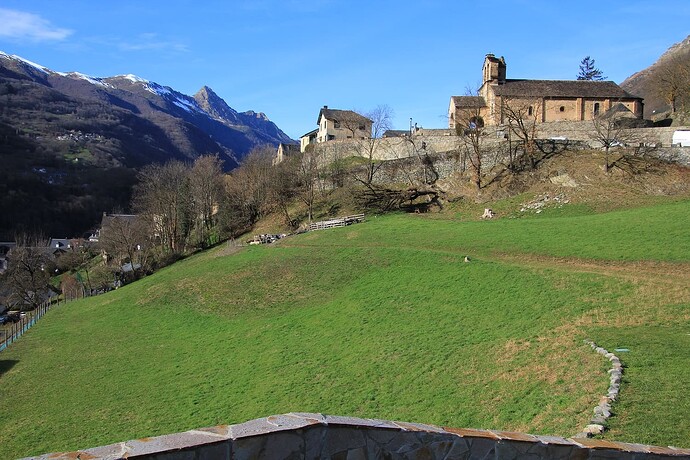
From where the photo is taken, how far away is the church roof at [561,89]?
6006 cm

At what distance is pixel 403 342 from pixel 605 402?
915cm

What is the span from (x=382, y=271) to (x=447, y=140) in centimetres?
2855

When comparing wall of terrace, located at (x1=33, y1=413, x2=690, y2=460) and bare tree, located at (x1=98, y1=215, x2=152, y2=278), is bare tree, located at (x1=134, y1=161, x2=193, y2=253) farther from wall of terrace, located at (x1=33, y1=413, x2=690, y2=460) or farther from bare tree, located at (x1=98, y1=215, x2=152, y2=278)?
wall of terrace, located at (x1=33, y1=413, x2=690, y2=460)

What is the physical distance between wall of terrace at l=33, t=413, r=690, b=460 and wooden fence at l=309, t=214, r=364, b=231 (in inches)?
1572

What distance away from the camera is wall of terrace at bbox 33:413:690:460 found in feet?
16.2

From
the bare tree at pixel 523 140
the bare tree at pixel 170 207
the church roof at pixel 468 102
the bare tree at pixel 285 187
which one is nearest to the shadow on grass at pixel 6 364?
the bare tree at pixel 285 187

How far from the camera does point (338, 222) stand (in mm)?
47094

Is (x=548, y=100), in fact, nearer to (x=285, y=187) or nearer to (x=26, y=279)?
(x=285, y=187)

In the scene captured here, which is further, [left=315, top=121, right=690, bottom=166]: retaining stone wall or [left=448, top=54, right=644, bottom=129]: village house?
[left=448, top=54, right=644, bottom=129]: village house

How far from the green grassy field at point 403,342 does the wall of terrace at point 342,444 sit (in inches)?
168

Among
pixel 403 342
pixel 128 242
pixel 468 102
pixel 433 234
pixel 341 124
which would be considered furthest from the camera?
pixel 341 124

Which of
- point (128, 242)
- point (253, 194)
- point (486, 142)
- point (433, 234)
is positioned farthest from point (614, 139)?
point (128, 242)

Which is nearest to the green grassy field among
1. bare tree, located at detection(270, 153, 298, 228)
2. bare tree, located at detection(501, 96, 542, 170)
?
bare tree, located at detection(501, 96, 542, 170)

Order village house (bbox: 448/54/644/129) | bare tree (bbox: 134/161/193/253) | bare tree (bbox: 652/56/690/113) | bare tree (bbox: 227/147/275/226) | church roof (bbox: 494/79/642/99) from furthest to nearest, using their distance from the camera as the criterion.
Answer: bare tree (bbox: 652/56/690/113) → bare tree (bbox: 134/161/193/253) → bare tree (bbox: 227/147/275/226) → church roof (bbox: 494/79/642/99) → village house (bbox: 448/54/644/129)
